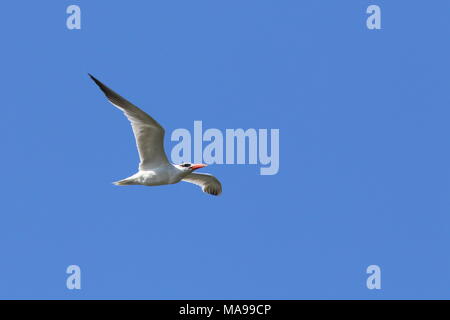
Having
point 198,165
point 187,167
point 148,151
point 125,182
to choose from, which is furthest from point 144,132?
point 198,165

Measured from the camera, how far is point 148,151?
17.0 metres

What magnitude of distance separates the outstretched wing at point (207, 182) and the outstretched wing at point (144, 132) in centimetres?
216

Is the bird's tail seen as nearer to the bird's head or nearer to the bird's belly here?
the bird's belly

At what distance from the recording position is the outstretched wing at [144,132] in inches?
643

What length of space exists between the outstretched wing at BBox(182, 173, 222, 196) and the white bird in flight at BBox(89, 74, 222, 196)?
151 cm

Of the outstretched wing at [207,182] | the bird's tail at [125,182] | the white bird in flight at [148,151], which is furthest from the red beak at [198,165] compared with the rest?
the outstretched wing at [207,182]

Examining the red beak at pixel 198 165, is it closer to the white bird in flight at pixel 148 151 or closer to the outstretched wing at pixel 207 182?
the white bird in flight at pixel 148 151

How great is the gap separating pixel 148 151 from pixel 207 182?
2705 mm

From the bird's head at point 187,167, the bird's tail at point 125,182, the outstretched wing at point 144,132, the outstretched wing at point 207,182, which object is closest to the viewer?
the outstretched wing at point 144,132

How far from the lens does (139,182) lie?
674 inches

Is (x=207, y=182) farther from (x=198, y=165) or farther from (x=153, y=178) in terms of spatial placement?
(x=153, y=178)

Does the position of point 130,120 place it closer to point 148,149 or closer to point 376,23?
point 148,149

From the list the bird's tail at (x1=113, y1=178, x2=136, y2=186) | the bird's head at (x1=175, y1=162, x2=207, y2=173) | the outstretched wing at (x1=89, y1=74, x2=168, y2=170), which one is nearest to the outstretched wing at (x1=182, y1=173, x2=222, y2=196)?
the bird's head at (x1=175, y1=162, x2=207, y2=173)

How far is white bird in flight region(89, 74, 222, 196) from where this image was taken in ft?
53.8
